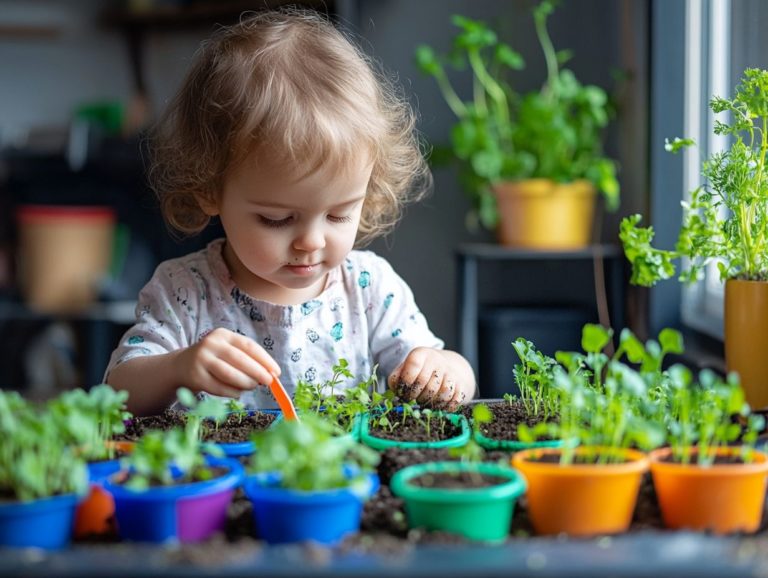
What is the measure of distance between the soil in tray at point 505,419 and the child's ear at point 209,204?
22.3 inches

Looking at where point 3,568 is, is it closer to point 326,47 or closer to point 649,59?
point 326,47

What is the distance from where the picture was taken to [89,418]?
33.8 inches

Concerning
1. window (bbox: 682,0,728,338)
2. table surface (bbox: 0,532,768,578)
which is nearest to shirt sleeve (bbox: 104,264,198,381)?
table surface (bbox: 0,532,768,578)

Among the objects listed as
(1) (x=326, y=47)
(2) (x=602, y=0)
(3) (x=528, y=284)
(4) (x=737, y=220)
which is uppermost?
(2) (x=602, y=0)

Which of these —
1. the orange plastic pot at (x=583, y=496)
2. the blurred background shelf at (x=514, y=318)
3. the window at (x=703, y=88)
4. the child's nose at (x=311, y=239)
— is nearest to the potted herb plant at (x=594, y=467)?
the orange plastic pot at (x=583, y=496)

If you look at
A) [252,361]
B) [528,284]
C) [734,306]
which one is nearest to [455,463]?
[252,361]

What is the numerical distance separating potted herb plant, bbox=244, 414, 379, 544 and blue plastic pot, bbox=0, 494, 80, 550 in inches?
5.9

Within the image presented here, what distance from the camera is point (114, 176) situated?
4.41 m

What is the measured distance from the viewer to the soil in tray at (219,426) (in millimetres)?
1109

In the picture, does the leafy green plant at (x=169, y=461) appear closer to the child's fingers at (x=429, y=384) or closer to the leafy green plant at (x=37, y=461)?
the leafy green plant at (x=37, y=461)

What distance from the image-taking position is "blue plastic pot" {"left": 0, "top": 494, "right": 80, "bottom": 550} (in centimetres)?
75

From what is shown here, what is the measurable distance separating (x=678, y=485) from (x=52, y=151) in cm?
392

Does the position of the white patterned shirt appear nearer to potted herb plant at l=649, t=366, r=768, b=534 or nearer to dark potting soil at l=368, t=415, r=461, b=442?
dark potting soil at l=368, t=415, r=461, b=442

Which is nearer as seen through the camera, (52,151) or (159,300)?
(159,300)
